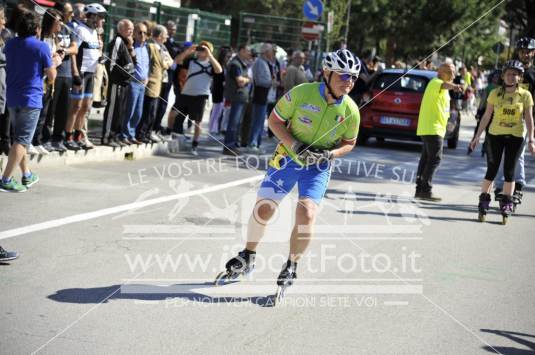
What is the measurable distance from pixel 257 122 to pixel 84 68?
15.7 ft

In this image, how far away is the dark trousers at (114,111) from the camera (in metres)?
13.5

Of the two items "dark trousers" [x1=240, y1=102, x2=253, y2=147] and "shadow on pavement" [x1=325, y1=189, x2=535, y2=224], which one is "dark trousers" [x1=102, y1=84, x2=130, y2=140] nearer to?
"dark trousers" [x1=240, y1=102, x2=253, y2=147]

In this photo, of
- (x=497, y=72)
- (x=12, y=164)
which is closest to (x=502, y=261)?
(x=12, y=164)

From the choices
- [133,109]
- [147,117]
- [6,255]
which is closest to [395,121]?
[147,117]

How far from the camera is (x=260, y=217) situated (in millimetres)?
6773

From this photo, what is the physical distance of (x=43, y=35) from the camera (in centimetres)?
1080

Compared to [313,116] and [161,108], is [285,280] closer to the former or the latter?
[313,116]

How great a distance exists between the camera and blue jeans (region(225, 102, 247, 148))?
1583 cm

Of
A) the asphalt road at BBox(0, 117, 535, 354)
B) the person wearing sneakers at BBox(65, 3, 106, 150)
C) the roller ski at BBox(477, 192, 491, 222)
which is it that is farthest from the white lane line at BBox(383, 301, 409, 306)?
the person wearing sneakers at BBox(65, 3, 106, 150)

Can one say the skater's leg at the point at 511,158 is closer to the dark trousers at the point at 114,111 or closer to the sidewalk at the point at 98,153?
the dark trousers at the point at 114,111

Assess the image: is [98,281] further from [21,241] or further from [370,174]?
[370,174]

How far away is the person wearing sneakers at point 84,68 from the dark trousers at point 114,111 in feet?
2.90

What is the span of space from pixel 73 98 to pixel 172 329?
730 centimetres

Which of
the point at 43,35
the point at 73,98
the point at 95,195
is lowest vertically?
the point at 95,195
